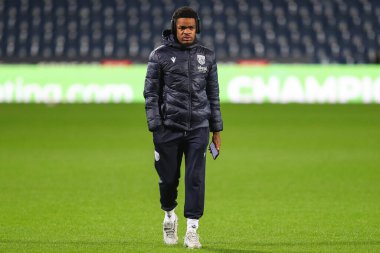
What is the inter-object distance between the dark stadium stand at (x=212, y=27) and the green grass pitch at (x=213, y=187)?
10633 millimetres

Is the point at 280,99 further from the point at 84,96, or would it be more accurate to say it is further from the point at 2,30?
the point at 2,30

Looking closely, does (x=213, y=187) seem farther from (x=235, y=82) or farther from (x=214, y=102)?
(x=235, y=82)

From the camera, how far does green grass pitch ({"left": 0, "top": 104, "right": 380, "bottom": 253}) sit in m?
7.22

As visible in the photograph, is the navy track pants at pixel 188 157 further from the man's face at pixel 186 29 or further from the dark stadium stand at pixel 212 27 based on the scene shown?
the dark stadium stand at pixel 212 27

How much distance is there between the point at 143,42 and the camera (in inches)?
1293

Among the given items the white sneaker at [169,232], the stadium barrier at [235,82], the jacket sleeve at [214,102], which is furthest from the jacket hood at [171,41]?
the stadium barrier at [235,82]

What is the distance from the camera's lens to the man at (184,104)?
6520mm

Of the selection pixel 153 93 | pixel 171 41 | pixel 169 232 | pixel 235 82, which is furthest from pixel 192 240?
pixel 235 82

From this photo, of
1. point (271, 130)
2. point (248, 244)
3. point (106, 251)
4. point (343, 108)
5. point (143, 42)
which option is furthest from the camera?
point (143, 42)

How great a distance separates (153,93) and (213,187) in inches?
188

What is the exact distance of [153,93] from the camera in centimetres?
656

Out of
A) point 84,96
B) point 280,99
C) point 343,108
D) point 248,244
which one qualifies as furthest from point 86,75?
point 248,244

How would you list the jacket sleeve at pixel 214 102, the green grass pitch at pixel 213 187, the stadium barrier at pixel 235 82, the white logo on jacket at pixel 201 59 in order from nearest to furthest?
1. the white logo on jacket at pixel 201 59
2. the jacket sleeve at pixel 214 102
3. the green grass pitch at pixel 213 187
4. the stadium barrier at pixel 235 82

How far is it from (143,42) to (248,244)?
86.3 feet
